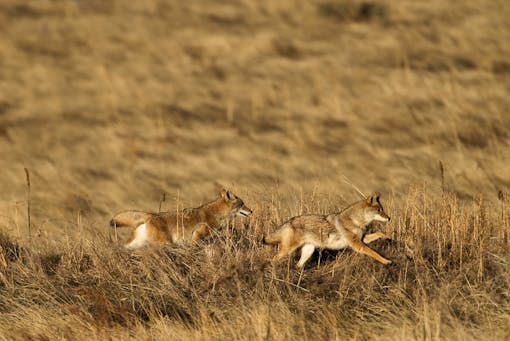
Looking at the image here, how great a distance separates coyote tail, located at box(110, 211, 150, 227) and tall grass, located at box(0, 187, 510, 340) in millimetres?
426

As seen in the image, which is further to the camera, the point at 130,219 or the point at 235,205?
the point at 235,205

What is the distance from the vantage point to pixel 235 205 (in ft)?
37.1

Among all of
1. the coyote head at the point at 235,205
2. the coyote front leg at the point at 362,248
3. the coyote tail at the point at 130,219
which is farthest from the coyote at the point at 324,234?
the coyote tail at the point at 130,219

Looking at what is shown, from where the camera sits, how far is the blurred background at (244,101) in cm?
1572

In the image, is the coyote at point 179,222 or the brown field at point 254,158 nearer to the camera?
the brown field at point 254,158

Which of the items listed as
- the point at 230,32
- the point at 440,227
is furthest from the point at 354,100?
the point at 440,227

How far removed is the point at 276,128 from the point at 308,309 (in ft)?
32.6

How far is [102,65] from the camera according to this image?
20953 mm

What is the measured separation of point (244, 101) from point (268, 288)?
35.0ft

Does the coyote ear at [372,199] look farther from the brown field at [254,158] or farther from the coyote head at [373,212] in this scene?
the brown field at [254,158]

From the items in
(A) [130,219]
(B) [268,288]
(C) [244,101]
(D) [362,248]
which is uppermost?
(D) [362,248]

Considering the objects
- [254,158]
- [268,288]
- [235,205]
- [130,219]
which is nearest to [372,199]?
[268,288]

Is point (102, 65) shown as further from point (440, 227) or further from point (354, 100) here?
point (440, 227)

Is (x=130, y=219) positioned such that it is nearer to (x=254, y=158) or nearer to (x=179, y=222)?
(x=179, y=222)
